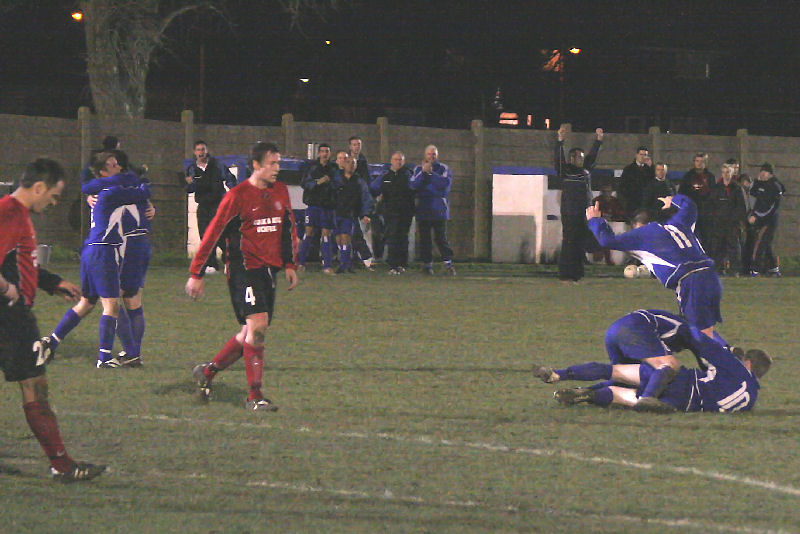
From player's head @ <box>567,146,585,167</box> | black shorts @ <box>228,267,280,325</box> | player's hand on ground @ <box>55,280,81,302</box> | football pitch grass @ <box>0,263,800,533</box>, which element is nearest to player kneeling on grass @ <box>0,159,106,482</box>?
football pitch grass @ <box>0,263,800,533</box>

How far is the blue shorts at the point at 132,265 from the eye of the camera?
1148cm

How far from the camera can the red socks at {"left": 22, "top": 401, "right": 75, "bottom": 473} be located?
702cm

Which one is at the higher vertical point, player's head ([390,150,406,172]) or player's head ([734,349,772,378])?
player's head ([390,150,406,172])

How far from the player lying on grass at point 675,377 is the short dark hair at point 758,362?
5.9 inches

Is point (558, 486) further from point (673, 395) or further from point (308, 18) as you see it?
point (308, 18)

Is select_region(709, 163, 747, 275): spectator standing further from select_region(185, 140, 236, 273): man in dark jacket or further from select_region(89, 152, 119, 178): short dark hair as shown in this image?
select_region(89, 152, 119, 178): short dark hair

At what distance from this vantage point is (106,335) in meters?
11.3

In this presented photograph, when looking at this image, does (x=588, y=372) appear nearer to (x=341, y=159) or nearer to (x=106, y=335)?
(x=106, y=335)

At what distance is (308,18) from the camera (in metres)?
50.7

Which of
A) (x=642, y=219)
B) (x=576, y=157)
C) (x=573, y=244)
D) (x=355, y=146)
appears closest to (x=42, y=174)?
(x=642, y=219)

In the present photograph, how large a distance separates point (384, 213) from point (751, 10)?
36367mm

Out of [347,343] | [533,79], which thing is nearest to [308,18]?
[533,79]

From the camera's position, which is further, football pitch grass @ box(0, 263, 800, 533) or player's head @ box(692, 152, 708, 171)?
player's head @ box(692, 152, 708, 171)

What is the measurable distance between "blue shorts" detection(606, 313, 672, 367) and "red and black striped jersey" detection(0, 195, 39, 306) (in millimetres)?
4115
